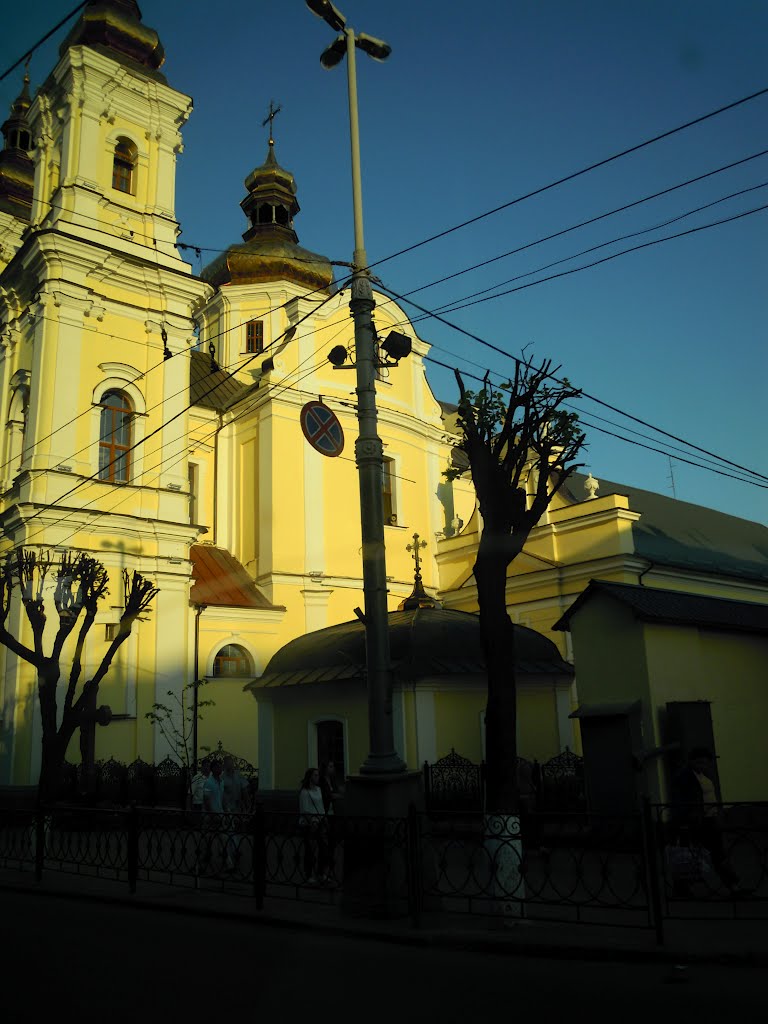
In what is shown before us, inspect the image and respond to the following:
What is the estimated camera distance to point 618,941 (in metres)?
7.22

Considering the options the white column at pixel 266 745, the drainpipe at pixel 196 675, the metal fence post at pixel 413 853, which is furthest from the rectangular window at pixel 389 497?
the metal fence post at pixel 413 853

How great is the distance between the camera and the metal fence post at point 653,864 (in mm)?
7082

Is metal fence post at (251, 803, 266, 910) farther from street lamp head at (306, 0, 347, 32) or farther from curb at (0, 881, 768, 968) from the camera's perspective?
street lamp head at (306, 0, 347, 32)

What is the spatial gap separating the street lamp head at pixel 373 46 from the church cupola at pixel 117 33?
18427 millimetres

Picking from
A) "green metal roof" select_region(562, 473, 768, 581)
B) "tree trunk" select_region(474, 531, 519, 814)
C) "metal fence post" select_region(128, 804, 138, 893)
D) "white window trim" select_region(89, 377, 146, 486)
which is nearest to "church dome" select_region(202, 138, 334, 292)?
"white window trim" select_region(89, 377, 146, 486)

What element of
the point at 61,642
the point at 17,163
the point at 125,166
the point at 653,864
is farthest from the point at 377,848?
the point at 17,163

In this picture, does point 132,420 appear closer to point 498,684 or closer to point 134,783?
point 134,783

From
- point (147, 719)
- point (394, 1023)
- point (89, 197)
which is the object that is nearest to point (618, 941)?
point (394, 1023)

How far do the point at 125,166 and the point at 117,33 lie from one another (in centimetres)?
418

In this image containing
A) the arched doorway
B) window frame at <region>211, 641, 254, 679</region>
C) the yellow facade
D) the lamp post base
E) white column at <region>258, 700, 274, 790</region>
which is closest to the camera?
the lamp post base

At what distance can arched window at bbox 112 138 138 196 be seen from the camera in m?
25.7

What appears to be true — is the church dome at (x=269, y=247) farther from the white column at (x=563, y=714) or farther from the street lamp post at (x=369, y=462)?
the street lamp post at (x=369, y=462)

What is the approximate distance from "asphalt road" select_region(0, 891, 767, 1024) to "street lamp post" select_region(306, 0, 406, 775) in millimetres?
A: 2015

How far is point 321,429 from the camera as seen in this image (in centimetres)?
1066
